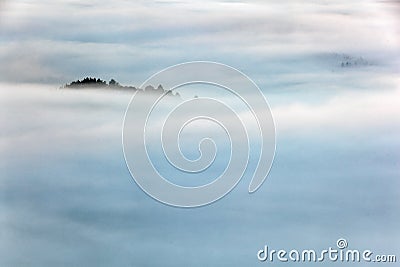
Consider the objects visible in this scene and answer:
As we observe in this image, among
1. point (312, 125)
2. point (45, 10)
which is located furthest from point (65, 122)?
point (312, 125)

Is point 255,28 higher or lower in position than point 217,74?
higher

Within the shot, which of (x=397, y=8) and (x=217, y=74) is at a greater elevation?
(x=397, y=8)

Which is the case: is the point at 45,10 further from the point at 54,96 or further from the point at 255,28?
the point at 255,28

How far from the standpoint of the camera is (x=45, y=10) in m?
1.62

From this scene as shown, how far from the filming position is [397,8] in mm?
1655

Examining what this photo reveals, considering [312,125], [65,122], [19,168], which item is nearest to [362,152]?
[312,125]

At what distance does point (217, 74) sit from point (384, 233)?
2.16ft

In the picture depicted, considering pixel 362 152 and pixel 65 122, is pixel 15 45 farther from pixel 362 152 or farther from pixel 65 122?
pixel 362 152

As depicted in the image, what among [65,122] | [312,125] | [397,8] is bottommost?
[65,122]

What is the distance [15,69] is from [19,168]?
28cm

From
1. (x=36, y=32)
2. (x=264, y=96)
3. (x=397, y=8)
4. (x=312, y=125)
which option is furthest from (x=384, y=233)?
(x=36, y=32)

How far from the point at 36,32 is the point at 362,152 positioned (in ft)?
3.22

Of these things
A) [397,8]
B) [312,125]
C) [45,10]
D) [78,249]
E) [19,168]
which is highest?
[397,8]

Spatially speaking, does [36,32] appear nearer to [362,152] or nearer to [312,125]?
[312,125]
